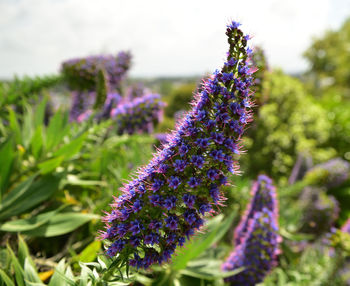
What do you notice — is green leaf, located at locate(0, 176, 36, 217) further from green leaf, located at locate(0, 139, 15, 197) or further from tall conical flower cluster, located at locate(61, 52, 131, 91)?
tall conical flower cluster, located at locate(61, 52, 131, 91)

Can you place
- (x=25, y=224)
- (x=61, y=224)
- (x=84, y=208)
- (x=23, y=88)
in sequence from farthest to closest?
(x=23, y=88) → (x=84, y=208) → (x=61, y=224) → (x=25, y=224)

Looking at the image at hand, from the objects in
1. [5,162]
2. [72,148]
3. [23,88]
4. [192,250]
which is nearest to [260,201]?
[192,250]

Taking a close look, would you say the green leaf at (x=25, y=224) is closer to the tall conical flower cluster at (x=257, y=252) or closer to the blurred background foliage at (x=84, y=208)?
the blurred background foliage at (x=84, y=208)

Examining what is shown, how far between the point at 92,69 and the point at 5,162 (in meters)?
1.07

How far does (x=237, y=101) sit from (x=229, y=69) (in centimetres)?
12

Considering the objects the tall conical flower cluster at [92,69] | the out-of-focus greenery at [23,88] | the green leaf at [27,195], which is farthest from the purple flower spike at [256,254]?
the out-of-focus greenery at [23,88]

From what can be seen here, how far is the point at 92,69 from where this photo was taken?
271 centimetres

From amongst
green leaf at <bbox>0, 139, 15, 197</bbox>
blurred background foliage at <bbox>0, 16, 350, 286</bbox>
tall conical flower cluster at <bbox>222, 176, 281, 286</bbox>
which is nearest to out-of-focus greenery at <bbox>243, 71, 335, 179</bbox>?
blurred background foliage at <bbox>0, 16, 350, 286</bbox>

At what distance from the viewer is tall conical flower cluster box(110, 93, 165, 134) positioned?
2.71 m

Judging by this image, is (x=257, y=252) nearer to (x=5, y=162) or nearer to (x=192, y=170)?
(x=192, y=170)

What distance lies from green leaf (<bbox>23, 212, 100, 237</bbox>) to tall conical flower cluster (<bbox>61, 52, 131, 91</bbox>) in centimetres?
122

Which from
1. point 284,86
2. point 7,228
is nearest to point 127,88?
point 7,228

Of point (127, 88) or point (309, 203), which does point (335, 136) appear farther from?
point (127, 88)

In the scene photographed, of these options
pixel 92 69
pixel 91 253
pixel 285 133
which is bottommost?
pixel 91 253
